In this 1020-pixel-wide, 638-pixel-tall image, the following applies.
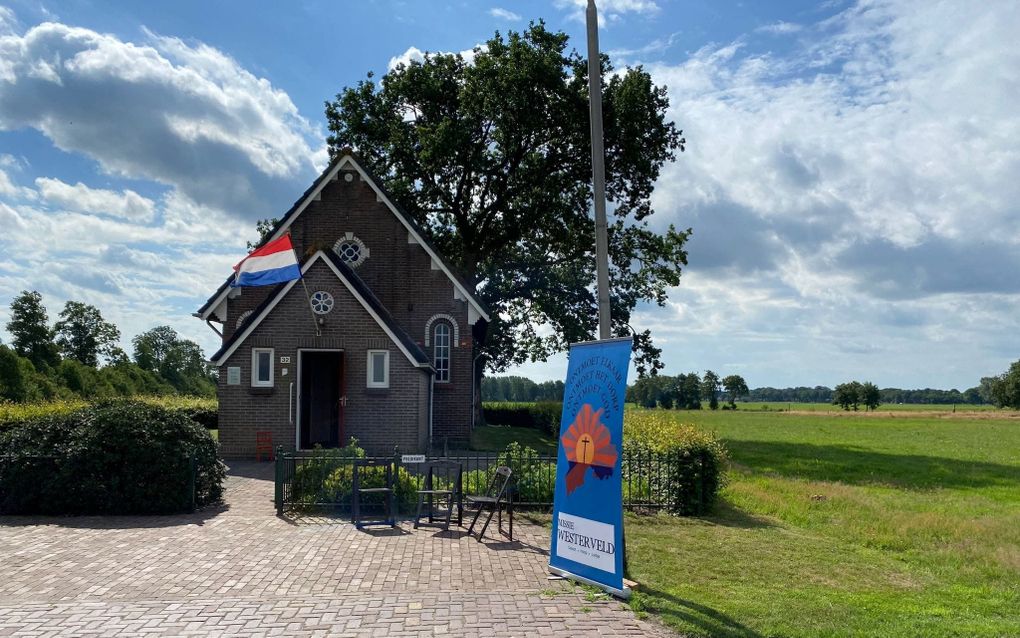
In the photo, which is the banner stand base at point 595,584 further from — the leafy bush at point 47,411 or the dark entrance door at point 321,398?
the dark entrance door at point 321,398

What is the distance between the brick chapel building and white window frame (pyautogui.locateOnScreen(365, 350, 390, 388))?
0.03 m

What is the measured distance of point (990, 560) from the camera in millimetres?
11344

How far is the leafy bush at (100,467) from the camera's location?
12.8 m

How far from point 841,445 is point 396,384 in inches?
1060

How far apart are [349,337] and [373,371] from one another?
1168mm

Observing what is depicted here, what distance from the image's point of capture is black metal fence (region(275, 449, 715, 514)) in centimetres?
1314

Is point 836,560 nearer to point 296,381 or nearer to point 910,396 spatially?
point 296,381

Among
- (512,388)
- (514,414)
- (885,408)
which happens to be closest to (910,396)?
(885,408)

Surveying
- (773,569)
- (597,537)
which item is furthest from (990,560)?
(597,537)

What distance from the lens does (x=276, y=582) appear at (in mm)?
8867

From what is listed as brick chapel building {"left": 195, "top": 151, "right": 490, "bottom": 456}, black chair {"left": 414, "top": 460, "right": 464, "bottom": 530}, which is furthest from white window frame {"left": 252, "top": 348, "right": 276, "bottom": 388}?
black chair {"left": 414, "top": 460, "right": 464, "bottom": 530}

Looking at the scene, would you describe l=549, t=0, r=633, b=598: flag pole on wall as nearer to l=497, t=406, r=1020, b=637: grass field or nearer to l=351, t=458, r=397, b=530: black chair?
l=497, t=406, r=1020, b=637: grass field

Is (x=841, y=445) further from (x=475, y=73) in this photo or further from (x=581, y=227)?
(x=475, y=73)

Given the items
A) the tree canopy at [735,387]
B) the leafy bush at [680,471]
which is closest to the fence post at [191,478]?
the leafy bush at [680,471]
